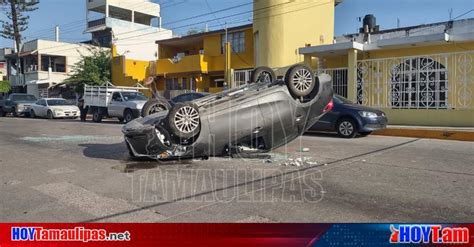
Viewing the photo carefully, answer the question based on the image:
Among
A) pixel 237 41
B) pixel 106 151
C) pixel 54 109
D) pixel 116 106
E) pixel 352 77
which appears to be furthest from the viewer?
pixel 237 41

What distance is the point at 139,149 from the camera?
798 centimetres

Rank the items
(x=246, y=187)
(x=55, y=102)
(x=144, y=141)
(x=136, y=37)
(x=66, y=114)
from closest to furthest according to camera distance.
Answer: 1. (x=246, y=187)
2. (x=144, y=141)
3. (x=66, y=114)
4. (x=55, y=102)
5. (x=136, y=37)

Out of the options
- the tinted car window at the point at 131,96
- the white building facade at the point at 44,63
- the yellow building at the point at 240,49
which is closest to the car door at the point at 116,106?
the tinted car window at the point at 131,96

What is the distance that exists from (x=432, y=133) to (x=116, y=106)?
14813 millimetres

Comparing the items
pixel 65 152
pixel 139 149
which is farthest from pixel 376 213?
pixel 65 152

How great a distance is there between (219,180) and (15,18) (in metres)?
53.3

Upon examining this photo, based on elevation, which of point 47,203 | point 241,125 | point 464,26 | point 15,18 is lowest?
point 47,203

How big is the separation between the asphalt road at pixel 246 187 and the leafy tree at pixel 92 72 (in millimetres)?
28763

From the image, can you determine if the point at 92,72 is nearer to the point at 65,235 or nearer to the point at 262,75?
the point at 262,75

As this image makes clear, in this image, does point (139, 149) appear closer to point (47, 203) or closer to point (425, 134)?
point (47, 203)

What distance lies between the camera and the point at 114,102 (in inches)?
844

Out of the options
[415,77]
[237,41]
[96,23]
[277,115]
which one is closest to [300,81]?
[277,115]

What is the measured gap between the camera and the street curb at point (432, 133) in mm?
12140

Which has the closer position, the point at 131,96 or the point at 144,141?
the point at 144,141
